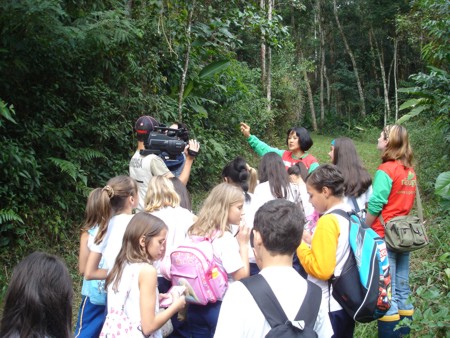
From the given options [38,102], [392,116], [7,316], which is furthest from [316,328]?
[392,116]

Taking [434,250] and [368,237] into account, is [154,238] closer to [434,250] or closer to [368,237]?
[368,237]

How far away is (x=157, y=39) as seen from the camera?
8.55m

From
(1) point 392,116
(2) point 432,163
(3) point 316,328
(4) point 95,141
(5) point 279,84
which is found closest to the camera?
(3) point 316,328

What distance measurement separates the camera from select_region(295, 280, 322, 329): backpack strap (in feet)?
6.80

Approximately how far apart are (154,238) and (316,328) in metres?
1.15

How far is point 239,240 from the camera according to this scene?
129 inches

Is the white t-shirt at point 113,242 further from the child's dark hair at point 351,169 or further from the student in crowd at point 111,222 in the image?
the child's dark hair at point 351,169

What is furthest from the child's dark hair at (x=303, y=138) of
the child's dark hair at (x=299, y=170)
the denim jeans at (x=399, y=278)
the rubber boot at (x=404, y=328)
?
the rubber boot at (x=404, y=328)

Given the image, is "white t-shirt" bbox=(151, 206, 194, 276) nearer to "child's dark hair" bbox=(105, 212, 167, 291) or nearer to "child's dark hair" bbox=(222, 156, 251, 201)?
"child's dark hair" bbox=(105, 212, 167, 291)

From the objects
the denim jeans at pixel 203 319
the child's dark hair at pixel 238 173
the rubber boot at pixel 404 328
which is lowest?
the rubber boot at pixel 404 328

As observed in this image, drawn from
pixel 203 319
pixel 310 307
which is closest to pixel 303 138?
pixel 203 319

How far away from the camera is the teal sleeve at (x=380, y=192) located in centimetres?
420

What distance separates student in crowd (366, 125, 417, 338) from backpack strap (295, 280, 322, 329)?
225 centimetres

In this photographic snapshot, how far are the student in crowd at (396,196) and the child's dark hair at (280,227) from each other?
2.12m
